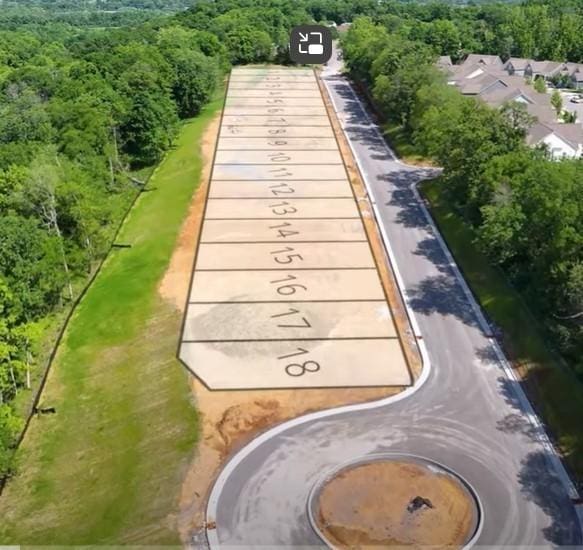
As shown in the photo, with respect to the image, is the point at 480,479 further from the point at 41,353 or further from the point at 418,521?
the point at 41,353

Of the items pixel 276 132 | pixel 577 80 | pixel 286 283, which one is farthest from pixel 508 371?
pixel 577 80

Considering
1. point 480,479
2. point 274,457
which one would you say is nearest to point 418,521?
point 480,479

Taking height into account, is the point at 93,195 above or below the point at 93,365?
above

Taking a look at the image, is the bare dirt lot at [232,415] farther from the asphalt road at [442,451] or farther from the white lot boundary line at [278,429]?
the asphalt road at [442,451]

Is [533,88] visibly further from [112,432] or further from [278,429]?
[112,432]

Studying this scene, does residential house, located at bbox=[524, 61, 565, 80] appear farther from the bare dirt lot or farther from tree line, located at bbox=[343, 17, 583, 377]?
the bare dirt lot

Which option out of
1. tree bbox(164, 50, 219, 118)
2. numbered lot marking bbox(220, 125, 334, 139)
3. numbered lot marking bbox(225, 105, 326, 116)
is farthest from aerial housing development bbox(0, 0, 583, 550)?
numbered lot marking bbox(225, 105, 326, 116)
